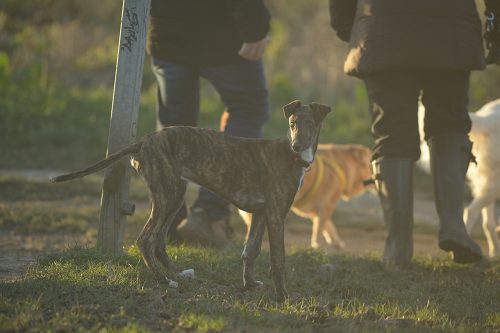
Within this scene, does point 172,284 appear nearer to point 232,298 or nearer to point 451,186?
point 232,298

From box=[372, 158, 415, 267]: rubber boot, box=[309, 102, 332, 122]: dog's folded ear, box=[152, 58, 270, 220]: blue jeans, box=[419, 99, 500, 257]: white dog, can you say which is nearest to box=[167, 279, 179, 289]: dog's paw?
box=[309, 102, 332, 122]: dog's folded ear

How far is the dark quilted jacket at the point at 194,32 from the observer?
5074 millimetres

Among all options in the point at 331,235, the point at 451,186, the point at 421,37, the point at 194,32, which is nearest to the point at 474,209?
the point at 451,186

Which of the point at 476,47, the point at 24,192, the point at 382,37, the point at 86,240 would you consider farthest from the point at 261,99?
the point at 24,192

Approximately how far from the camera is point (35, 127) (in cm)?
1195

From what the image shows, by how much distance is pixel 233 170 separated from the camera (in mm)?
4012

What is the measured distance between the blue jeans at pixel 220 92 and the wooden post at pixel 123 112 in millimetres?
720

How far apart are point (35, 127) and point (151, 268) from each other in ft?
28.6

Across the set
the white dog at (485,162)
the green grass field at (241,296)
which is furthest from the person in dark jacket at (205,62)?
the white dog at (485,162)

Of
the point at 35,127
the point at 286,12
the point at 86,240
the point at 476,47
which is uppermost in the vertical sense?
the point at 286,12

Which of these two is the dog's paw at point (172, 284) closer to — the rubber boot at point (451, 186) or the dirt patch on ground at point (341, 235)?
the dirt patch on ground at point (341, 235)

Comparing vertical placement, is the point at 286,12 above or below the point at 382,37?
above

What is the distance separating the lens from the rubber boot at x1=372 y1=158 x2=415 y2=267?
4.90m

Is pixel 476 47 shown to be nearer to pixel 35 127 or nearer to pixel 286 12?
pixel 35 127
